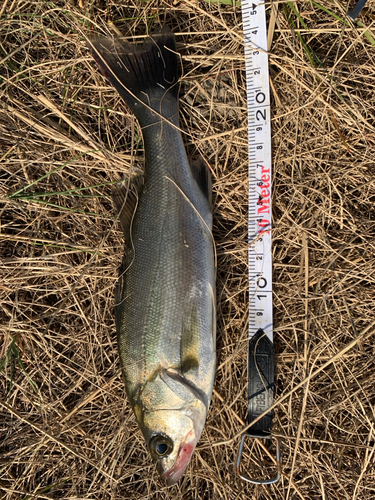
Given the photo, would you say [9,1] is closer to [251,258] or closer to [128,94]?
[128,94]

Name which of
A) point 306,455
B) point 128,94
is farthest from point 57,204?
point 306,455

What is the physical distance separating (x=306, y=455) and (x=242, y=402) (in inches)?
20.4

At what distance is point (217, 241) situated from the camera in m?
2.41

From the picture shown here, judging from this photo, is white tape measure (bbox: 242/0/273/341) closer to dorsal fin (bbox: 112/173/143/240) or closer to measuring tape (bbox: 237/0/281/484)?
measuring tape (bbox: 237/0/281/484)

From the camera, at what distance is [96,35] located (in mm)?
2416

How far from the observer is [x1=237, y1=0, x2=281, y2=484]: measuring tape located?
225 cm

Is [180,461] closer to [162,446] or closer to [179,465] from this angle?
[179,465]

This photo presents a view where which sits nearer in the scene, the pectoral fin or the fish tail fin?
the pectoral fin

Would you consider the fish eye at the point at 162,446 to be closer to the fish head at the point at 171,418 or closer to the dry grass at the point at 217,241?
the fish head at the point at 171,418

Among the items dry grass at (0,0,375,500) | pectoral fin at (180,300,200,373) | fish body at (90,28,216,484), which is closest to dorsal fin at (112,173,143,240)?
fish body at (90,28,216,484)

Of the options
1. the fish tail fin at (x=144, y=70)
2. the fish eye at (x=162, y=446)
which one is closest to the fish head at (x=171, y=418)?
the fish eye at (x=162, y=446)

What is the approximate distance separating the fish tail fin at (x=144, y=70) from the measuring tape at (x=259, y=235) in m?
0.51

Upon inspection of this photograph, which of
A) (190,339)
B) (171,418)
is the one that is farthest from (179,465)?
(190,339)

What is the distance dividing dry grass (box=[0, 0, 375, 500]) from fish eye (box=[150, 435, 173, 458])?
0.45m
